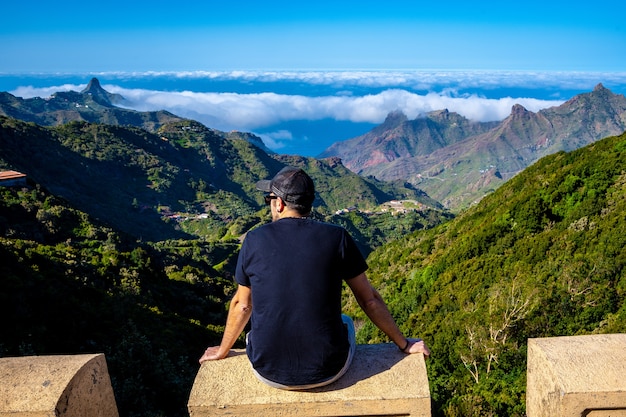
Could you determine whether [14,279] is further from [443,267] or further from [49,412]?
[443,267]

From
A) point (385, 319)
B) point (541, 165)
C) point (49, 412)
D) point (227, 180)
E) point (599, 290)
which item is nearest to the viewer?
point (49, 412)

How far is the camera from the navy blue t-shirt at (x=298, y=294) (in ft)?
9.52

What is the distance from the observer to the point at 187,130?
187 meters

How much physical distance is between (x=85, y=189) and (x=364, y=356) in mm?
105955

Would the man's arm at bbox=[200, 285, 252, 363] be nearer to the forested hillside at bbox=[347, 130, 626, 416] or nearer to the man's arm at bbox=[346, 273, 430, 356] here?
the man's arm at bbox=[346, 273, 430, 356]

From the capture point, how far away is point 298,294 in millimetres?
2904

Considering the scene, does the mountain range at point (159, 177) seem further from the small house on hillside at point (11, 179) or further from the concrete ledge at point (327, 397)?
the concrete ledge at point (327, 397)

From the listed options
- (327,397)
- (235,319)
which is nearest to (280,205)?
(235,319)

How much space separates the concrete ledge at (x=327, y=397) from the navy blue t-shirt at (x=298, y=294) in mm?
116

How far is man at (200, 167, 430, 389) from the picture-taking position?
290cm

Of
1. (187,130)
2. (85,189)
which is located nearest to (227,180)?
(187,130)

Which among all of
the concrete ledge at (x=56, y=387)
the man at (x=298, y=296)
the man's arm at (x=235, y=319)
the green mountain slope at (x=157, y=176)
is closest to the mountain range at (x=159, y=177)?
the green mountain slope at (x=157, y=176)

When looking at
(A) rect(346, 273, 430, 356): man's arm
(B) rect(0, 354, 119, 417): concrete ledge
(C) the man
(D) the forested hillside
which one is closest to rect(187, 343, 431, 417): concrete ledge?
(C) the man

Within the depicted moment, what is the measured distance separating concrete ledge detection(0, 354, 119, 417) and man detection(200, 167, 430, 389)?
1.07 m
